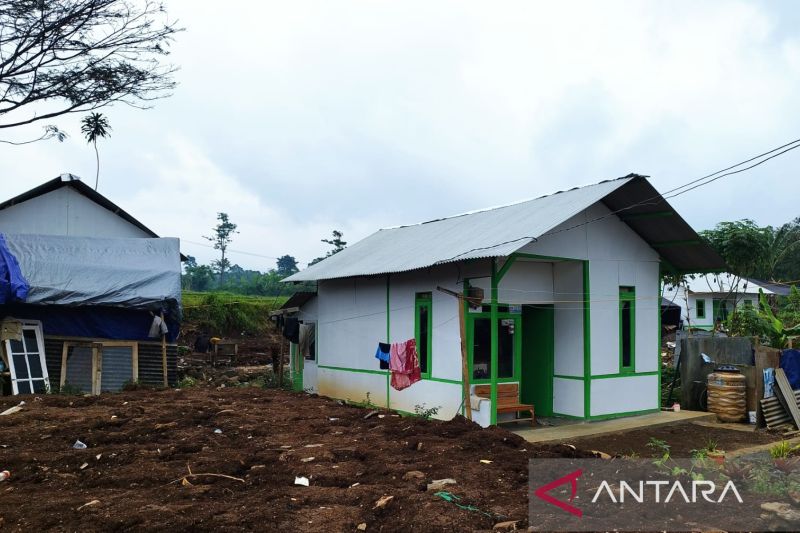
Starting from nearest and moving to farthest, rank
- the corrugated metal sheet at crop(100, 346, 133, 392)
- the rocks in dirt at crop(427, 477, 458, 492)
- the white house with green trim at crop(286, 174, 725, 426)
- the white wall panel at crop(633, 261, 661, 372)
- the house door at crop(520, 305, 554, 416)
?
the rocks in dirt at crop(427, 477, 458, 492), the white house with green trim at crop(286, 174, 725, 426), the house door at crop(520, 305, 554, 416), the white wall panel at crop(633, 261, 661, 372), the corrugated metal sheet at crop(100, 346, 133, 392)

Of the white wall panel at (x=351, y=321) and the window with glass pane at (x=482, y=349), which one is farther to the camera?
the white wall panel at (x=351, y=321)

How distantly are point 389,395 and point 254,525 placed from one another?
7539 mm

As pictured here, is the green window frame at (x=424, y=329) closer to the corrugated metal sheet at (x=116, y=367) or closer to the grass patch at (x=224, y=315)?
the corrugated metal sheet at (x=116, y=367)

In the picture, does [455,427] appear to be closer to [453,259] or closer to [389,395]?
[453,259]

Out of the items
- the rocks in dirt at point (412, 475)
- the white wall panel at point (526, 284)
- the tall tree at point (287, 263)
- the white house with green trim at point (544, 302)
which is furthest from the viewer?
the tall tree at point (287, 263)

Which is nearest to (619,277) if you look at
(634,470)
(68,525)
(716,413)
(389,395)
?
(716,413)

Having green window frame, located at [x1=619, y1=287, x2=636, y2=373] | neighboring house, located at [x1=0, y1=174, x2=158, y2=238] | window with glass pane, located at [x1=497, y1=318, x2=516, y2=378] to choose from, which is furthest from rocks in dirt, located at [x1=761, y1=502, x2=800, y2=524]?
neighboring house, located at [x1=0, y1=174, x2=158, y2=238]

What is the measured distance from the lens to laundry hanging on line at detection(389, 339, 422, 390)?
1178cm

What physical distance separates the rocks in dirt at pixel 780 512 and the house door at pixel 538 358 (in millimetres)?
7231

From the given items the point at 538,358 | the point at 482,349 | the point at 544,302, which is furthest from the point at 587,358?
the point at 482,349

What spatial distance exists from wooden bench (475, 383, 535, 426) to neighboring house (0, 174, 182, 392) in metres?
8.90

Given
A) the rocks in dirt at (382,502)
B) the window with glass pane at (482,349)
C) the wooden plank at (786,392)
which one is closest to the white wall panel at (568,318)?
the window with glass pane at (482,349)

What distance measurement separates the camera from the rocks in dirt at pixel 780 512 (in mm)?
4461

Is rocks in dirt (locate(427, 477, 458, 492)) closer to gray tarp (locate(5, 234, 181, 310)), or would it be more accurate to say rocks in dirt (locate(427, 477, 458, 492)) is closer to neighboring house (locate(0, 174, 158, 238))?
gray tarp (locate(5, 234, 181, 310))
